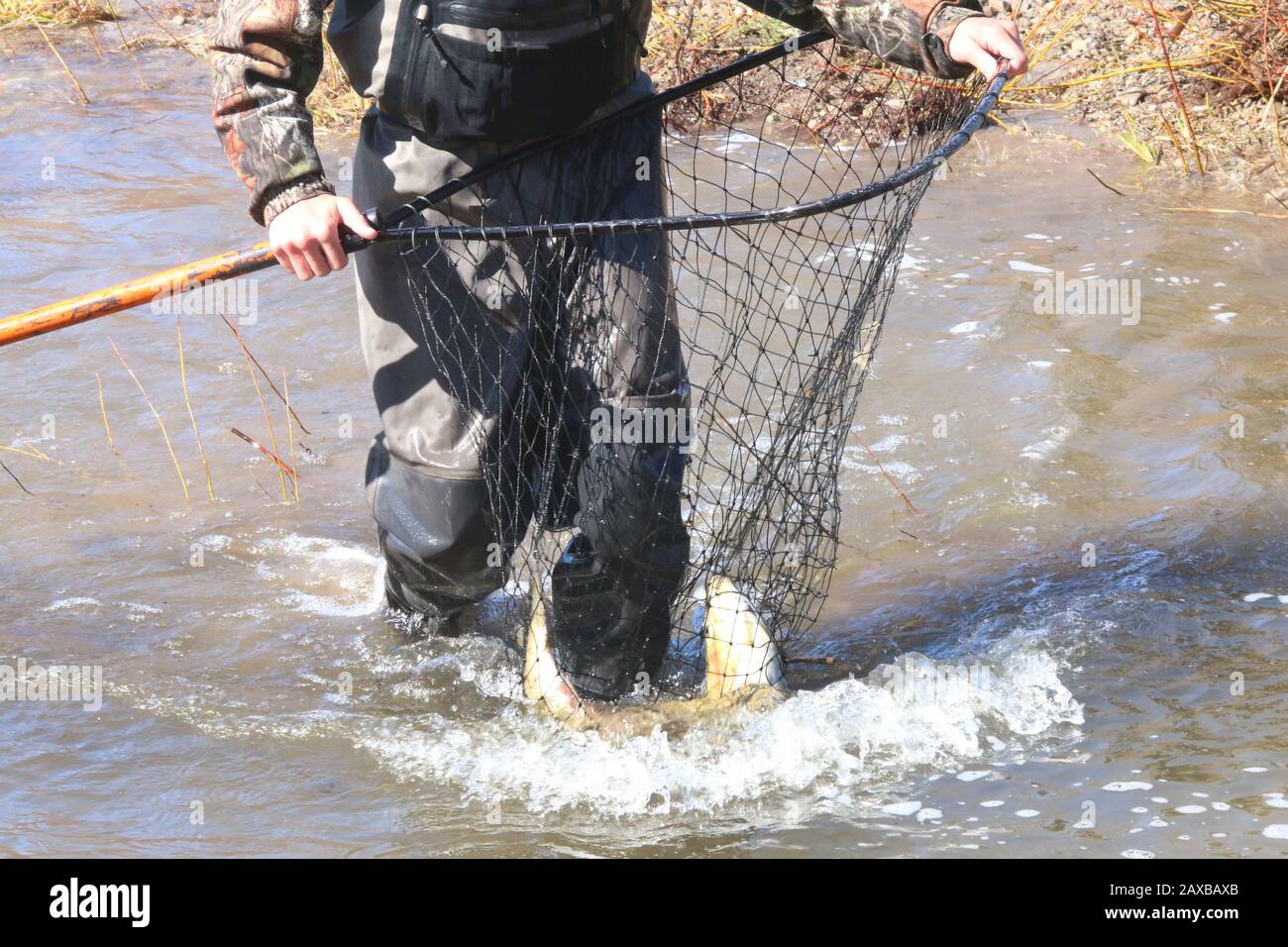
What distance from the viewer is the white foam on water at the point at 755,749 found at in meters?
2.68

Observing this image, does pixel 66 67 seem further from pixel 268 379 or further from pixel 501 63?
pixel 501 63

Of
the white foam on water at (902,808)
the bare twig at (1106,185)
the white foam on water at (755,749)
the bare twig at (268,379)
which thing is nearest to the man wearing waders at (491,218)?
the white foam on water at (755,749)

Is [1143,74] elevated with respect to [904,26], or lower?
lower

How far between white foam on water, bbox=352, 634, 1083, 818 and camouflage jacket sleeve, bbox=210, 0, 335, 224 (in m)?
1.17

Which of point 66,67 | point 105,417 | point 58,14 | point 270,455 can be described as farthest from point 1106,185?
point 58,14

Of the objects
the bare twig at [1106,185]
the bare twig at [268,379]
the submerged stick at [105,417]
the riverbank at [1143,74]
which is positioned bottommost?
the submerged stick at [105,417]

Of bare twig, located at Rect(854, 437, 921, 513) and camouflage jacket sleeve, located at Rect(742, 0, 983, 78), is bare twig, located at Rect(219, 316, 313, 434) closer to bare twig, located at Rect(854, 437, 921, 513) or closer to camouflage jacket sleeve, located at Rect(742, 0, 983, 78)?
bare twig, located at Rect(854, 437, 921, 513)

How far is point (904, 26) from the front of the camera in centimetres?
280

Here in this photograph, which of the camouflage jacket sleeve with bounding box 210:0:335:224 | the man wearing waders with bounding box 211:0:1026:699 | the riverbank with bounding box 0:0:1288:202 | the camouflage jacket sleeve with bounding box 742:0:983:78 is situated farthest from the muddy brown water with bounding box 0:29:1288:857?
the camouflage jacket sleeve with bounding box 742:0:983:78

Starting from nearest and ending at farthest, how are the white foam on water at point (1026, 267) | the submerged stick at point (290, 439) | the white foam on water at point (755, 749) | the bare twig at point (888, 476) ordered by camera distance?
the white foam on water at point (755, 749) → the bare twig at point (888, 476) → the submerged stick at point (290, 439) → the white foam on water at point (1026, 267)

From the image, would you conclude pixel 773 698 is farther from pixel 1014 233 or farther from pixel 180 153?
pixel 180 153

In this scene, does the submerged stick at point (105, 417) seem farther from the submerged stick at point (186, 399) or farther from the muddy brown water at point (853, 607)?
the submerged stick at point (186, 399)

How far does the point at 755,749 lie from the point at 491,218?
1214mm

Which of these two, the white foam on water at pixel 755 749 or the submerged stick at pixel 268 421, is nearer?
the white foam on water at pixel 755 749
